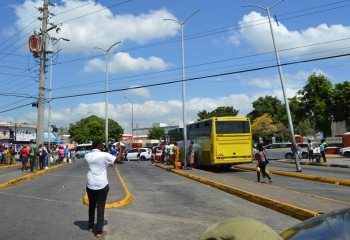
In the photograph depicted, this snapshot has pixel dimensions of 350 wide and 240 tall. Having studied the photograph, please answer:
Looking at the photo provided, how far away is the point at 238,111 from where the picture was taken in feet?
250

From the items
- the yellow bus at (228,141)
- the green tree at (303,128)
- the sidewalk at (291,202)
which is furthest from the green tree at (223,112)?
the sidewalk at (291,202)

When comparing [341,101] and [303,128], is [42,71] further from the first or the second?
[303,128]

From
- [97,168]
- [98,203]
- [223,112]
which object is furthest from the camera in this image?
[223,112]

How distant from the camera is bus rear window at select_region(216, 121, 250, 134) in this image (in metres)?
22.2

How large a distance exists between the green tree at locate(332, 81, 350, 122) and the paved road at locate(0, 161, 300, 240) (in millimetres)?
41035

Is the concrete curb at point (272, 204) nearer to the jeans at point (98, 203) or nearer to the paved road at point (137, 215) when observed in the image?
the paved road at point (137, 215)

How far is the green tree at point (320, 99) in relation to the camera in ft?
160

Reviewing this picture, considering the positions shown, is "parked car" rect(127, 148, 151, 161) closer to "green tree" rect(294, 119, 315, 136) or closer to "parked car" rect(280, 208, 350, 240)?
"green tree" rect(294, 119, 315, 136)

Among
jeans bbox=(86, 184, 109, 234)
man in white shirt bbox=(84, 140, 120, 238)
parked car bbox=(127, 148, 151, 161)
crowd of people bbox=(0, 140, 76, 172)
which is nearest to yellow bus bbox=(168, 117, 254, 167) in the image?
crowd of people bbox=(0, 140, 76, 172)

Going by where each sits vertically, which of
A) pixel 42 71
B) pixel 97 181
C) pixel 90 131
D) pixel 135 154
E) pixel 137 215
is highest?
pixel 90 131

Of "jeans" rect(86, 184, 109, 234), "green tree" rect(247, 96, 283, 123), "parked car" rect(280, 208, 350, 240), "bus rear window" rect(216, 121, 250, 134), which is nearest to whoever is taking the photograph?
"parked car" rect(280, 208, 350, 240)

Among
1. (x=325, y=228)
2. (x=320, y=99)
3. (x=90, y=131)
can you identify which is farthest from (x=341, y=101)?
(x=90, y=131)

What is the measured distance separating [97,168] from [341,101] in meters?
47.3

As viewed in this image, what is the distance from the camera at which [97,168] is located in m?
7.13
